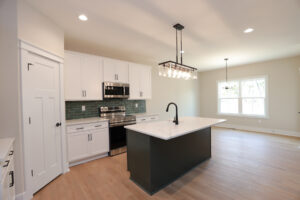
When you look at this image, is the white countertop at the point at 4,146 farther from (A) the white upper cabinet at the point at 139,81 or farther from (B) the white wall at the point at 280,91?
(B) the white wall at the point at 280,91

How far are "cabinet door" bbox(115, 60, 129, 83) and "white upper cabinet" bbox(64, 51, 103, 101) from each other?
1.55ft

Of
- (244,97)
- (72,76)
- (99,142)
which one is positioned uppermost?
(72,76)

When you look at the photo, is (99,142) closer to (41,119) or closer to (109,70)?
(41,119)

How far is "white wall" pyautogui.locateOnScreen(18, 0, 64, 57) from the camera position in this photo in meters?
1.85

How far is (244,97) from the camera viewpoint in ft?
18.6

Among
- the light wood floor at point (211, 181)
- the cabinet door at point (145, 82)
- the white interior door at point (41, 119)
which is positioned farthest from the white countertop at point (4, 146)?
the cabinet door at point (145, 82)

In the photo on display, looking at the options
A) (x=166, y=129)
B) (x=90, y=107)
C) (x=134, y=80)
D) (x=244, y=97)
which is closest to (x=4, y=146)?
(x=166, y=129)

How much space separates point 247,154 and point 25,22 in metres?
4.94

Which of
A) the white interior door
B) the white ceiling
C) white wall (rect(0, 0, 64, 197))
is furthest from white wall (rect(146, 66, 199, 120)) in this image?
white wall (rect(0, 0, 64, 197))

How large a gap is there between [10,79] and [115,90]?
2118mm

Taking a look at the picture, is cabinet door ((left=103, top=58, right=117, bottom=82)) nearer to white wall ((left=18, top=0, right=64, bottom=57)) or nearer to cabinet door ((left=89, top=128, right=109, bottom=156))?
white wall ((left=18, top=0, right=64, bottom=57))

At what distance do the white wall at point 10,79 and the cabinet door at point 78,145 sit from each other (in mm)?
936

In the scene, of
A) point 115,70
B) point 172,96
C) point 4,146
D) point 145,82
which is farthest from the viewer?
point 172,96

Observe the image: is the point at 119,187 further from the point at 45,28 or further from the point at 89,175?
the point at 45,28
